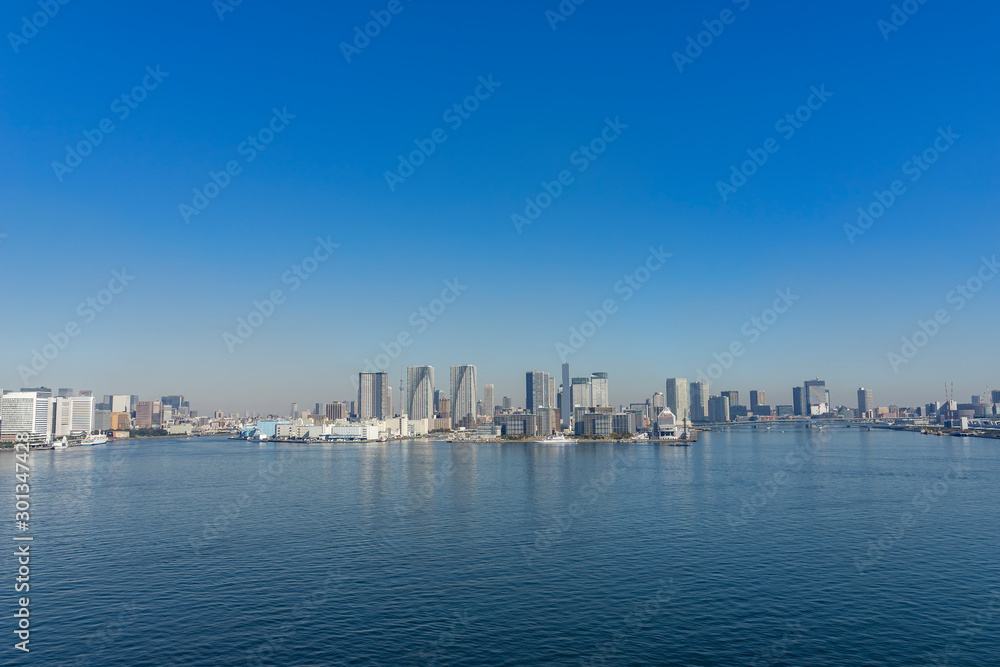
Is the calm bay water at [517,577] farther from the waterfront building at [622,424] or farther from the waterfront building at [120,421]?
the waterfront building at [120,421]

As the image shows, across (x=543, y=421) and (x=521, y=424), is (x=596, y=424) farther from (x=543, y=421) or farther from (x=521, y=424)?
(x=521, y=424)

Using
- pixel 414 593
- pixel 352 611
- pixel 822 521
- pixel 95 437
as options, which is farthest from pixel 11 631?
pixel 95 437

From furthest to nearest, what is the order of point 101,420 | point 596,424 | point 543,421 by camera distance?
point 101,420 → point 543,421 → point 596,424

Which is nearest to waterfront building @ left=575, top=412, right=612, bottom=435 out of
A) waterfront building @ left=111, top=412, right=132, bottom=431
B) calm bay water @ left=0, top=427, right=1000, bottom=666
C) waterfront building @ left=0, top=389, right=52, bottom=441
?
calm bay water @ left=0, top=427, right=1000, bottom=666

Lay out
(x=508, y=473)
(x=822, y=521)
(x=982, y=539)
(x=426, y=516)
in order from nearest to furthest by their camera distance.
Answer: (x=982, y=539) < (x=822, y=521) < (x=426, y=516) < (x=508, y=473)

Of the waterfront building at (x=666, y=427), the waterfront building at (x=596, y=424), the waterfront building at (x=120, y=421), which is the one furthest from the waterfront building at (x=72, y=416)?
the waterfront building at (x=666, y=427)

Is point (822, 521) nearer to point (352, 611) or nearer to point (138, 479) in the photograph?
point (352, 611)

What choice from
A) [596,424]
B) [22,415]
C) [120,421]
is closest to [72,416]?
[22,415]

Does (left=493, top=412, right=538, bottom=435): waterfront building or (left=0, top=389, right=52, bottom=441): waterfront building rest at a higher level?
(left=0, top=389, right=52, bottom=441): waterfront building

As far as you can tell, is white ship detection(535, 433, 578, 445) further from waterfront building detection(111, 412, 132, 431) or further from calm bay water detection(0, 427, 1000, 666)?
waterfront building detection(111, 412, 132, 431)
